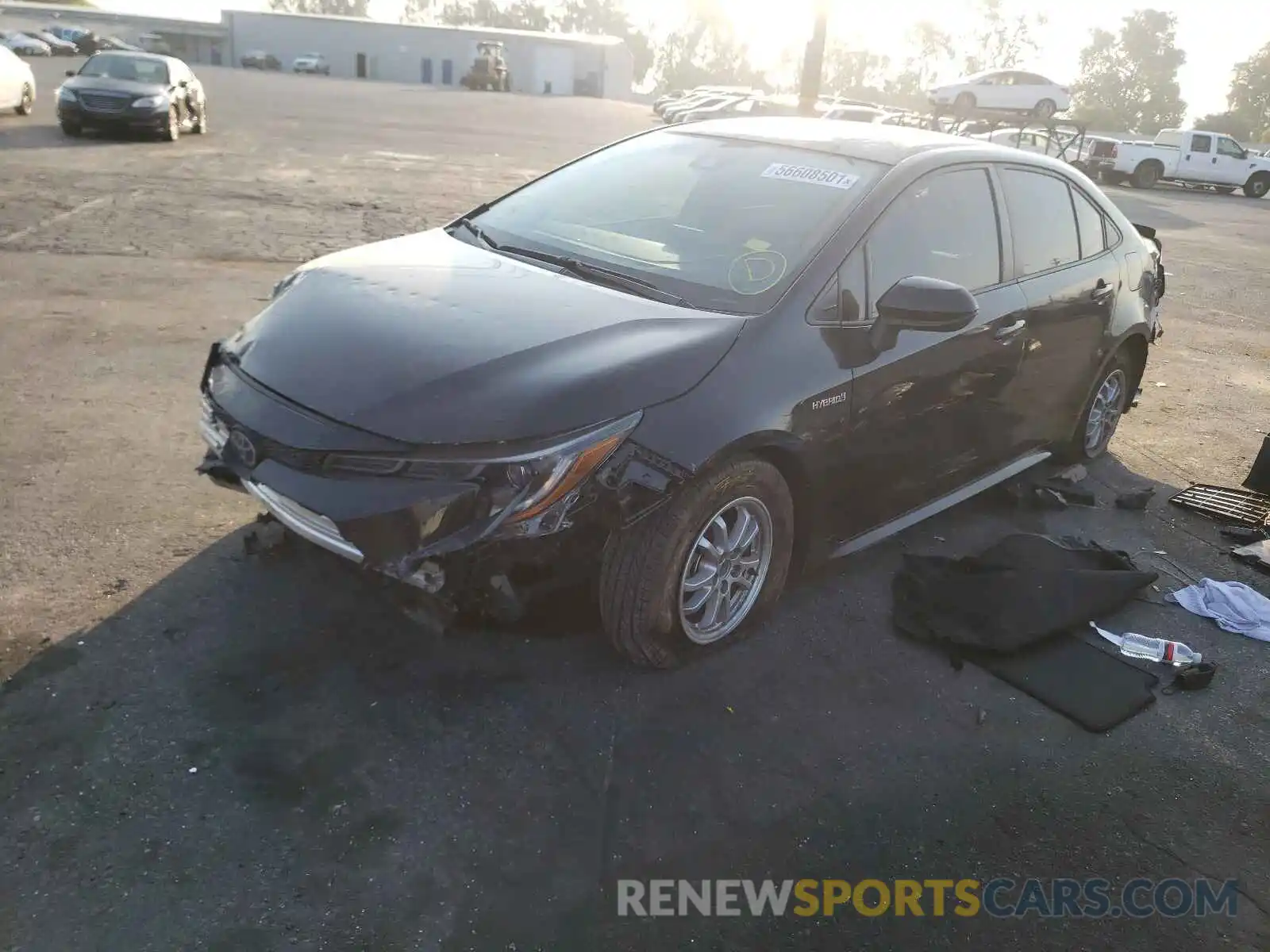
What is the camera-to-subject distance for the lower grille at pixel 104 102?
51.9ft

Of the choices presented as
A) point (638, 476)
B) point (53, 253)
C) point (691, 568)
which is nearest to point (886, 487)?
point (691, 568)

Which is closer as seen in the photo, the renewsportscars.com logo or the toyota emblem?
the renewsportscars.com logo

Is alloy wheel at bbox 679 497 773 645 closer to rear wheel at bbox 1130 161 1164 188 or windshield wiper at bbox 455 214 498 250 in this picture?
windshield wiper at bbox 455 214 498 250

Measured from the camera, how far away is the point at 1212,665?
152 inches

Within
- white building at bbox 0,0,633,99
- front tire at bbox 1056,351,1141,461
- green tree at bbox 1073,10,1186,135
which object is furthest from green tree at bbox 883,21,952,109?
front tire at bbox 1056,351,1141,461

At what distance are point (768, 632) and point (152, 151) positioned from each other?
15.1 m

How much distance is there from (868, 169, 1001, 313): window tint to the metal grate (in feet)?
6.73

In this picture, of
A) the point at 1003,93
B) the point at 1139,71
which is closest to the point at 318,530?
the point at 1003,93

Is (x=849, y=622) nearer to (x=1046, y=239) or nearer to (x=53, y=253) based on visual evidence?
(x=1046, y=239)

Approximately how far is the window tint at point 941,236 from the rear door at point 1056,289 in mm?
212

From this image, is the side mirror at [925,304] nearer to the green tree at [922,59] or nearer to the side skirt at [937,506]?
the side skirt at [937,506]

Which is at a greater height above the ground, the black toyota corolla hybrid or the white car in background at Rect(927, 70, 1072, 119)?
the white car in background at Rect(927, 70, 1072, 119)

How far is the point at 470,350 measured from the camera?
10.4ft

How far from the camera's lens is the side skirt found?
398cm
